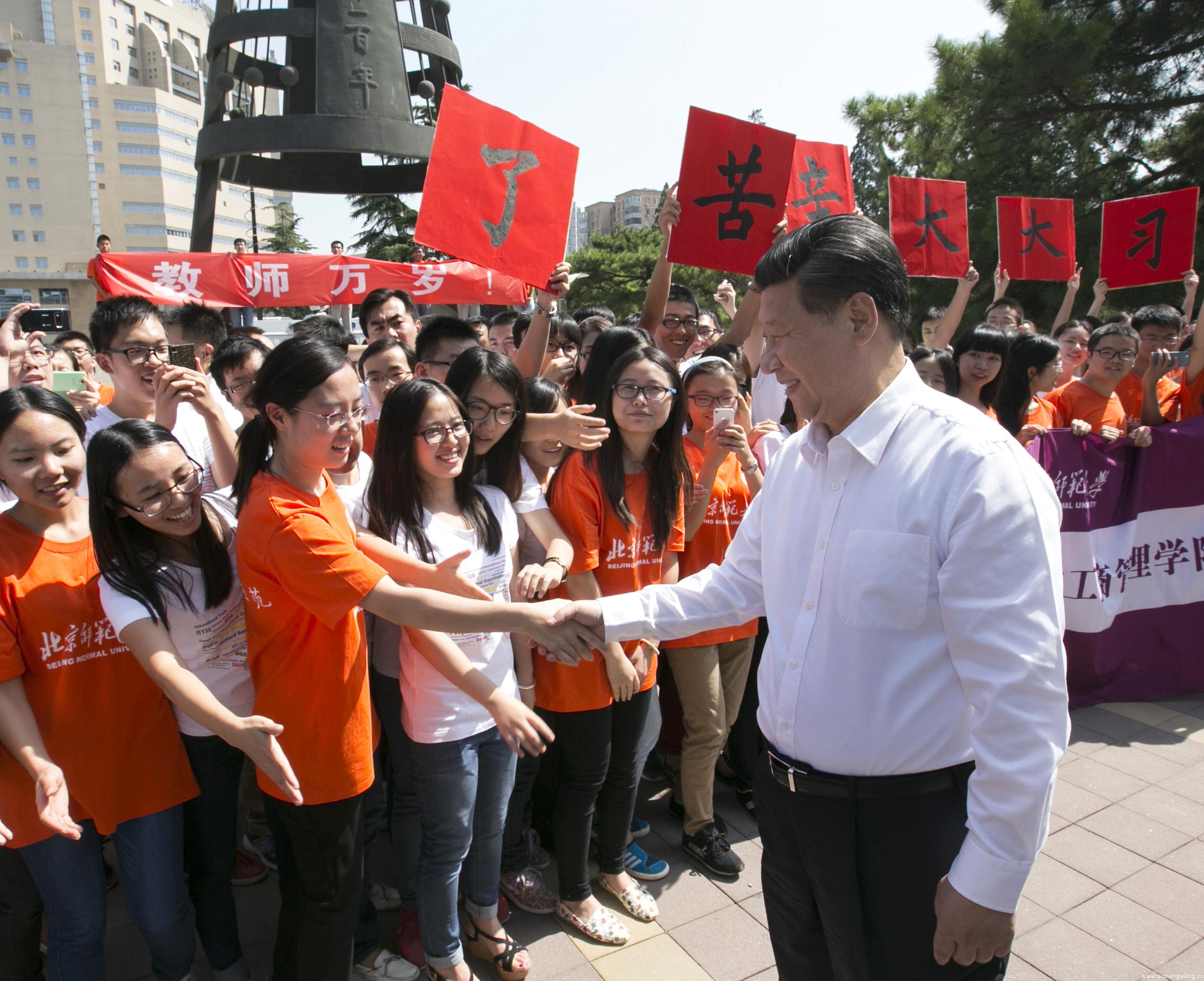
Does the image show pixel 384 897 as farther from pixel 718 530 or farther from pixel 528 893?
pixel 718 530

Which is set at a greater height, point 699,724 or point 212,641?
point 212,641

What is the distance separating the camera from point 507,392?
105 inches

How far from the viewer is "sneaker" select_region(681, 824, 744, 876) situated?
301cm

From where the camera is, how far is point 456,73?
823 cm

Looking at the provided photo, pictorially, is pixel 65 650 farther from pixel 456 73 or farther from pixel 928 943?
pixel 456 73

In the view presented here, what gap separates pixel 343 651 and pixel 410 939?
113cm

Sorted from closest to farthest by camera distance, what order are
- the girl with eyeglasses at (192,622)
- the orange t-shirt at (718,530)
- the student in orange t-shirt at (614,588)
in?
the girl with eyeglasses at (192,622) → the student in orange t-shirt at (614,588) → the orange t-shirt at (718,530)

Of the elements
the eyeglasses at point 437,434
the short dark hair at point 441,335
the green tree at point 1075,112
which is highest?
the green tree at point 1075,112

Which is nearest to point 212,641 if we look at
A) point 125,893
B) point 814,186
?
point 125,893

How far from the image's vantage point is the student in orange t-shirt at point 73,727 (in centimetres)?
201

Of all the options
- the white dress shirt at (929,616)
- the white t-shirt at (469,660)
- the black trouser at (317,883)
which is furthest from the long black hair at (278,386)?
the white dress shirt at (929,616)

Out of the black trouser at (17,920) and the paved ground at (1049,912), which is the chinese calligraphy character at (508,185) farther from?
the black trouser at (17,920)

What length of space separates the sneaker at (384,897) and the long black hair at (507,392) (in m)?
1.46

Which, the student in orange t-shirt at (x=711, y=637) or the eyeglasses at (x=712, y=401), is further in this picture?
the eyeglasses at (x=712, y=401)
